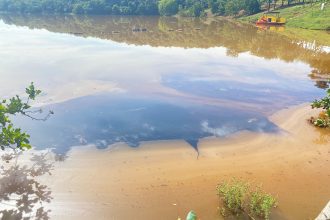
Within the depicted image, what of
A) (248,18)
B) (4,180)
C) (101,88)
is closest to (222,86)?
(101,88)

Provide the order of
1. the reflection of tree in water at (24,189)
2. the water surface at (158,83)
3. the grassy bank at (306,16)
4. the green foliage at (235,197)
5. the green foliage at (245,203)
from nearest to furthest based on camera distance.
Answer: the green foliage at (245,203)
the green foliage at (235,197)
the reflection of tree in water at (24,189)
the water surface at (158,83)
the grassy bank at (306,16)

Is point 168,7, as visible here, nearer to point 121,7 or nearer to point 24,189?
point 121,7

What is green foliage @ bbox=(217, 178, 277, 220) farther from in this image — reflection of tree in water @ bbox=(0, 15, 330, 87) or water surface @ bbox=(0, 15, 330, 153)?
reflection of tree in water @ bbox=(0, 15, 330, 87)

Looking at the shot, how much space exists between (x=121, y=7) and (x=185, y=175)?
115755 mm

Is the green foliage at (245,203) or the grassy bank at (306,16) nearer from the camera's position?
the green foliage at (245,203)

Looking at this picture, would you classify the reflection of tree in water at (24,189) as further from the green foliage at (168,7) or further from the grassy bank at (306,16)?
the green foliage at (168,7)

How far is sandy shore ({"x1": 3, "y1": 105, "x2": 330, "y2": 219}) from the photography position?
1564cm

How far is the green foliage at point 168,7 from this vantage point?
12112 cm

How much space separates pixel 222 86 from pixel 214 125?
9570mm

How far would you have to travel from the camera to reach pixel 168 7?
397 feet

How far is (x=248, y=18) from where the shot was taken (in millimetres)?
96938

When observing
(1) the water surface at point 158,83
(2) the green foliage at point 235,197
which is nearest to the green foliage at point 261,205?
(2) the green foliage at point 235,197

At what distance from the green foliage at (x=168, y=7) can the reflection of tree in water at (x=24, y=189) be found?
355ft

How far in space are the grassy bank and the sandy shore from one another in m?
59.6
